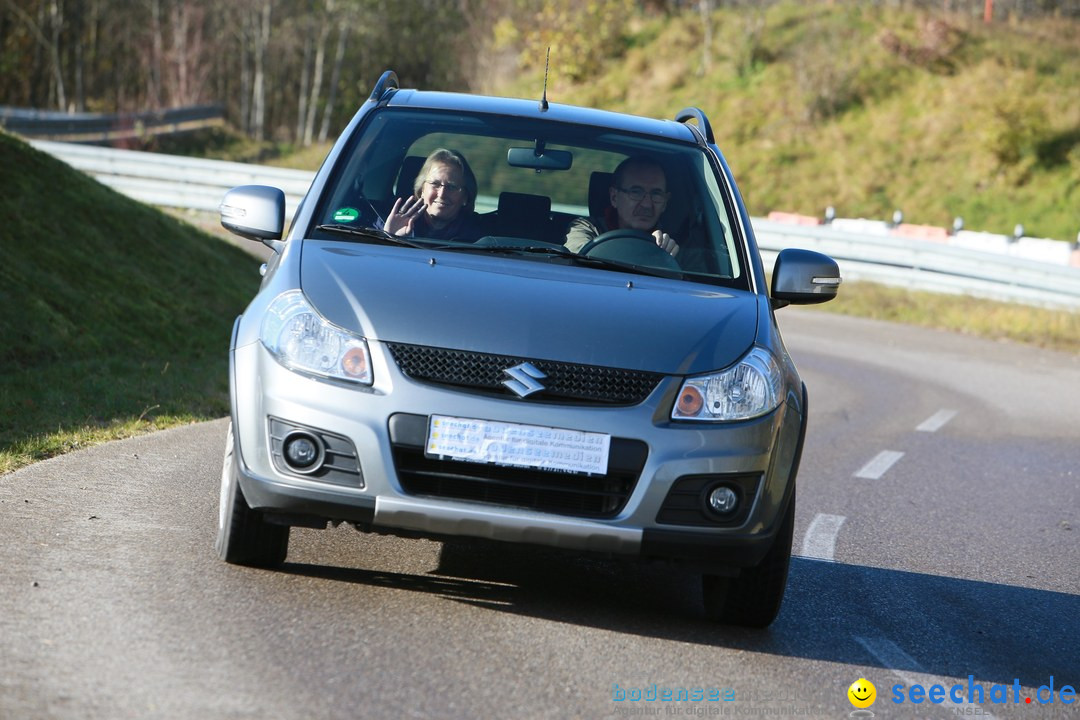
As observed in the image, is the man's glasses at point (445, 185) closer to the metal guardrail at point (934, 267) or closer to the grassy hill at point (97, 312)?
the grassy hill at point (97, 312)

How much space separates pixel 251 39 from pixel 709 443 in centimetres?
5654

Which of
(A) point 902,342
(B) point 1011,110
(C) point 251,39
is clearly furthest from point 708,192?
(C) point 251,39

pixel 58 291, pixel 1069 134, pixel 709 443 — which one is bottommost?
pixel 1069 134

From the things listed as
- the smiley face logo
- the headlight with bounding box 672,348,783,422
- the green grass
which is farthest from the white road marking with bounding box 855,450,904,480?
the green grass

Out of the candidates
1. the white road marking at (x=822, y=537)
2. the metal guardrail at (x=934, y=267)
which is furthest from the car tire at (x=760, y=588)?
the metal guardrail at (x=934, y=267)

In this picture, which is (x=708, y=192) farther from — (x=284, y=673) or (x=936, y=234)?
(x=936, y=234)

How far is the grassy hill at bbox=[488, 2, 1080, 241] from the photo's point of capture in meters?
37.0

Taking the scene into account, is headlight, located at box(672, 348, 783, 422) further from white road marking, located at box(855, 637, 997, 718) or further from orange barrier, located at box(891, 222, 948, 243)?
orange barrier, located at box(891, 222, 948, 243)

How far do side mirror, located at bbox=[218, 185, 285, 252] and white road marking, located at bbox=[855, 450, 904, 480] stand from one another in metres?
4.98

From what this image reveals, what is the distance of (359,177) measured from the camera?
5918 millimetres

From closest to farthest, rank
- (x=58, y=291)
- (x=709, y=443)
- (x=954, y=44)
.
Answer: (x=709, y=443), (x=58, y=291), (x=954, y=44)

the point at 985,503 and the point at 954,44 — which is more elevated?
the point at 985,503

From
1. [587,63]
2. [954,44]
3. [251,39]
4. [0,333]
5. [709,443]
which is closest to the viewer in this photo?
[709,443]

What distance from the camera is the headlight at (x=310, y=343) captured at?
476cm
